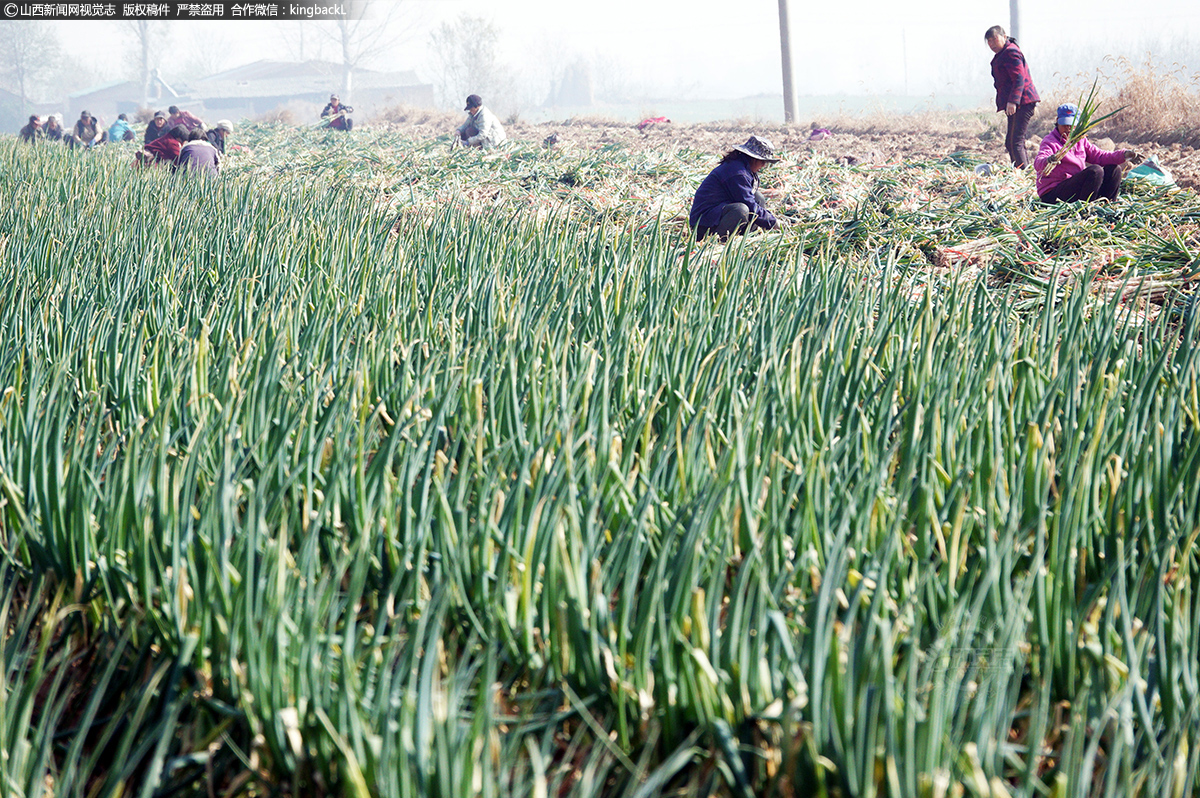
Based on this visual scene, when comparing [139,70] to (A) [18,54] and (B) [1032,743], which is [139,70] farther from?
(B) [1032,743]

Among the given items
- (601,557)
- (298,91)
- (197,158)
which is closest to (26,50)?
(298,91)

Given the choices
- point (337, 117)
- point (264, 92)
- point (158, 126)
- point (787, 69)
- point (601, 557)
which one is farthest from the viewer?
point (264, 92)

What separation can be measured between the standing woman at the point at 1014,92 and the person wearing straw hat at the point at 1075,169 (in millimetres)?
2304

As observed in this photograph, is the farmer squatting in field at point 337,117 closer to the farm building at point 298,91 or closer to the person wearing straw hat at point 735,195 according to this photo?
the person wearing straw hat at point 735,195

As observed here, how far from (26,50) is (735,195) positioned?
8797 centimetres

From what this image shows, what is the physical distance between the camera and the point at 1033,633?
123 cm

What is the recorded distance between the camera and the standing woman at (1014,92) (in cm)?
791

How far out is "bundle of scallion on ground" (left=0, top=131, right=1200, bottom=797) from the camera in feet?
3.38

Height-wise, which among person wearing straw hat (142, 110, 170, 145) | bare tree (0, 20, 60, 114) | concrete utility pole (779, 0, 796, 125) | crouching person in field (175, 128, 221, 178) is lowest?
crouching person in field (175, 128, 221, 178)

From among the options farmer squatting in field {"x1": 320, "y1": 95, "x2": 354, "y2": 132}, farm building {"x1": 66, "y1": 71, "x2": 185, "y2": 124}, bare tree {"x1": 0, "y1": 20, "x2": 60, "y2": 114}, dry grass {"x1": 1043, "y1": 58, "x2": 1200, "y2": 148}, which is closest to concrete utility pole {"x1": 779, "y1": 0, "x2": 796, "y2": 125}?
dry grass {"x1": 1043, "y1": 58, "x2": 1200, "y2": 148}

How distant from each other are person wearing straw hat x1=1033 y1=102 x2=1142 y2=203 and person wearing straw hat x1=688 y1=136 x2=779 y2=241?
1682 millimetres

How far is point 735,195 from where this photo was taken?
5.24 m

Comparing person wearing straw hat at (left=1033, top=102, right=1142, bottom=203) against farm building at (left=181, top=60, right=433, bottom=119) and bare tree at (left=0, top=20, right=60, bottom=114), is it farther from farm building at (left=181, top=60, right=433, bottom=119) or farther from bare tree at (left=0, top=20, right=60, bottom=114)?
bare tree at (left=0, top=20, right=60, bottom=114)

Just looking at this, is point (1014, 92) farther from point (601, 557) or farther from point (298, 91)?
point (298, 91)
